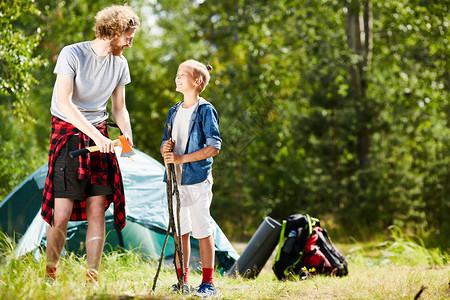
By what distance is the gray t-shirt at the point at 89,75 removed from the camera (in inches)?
102

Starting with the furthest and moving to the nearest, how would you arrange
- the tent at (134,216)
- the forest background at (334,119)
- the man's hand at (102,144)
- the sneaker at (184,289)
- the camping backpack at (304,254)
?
the forest background at (334,119), the tent at (134,216), the camping backpack at (304,254), the sneaker at (184,289), the man's hand at (102,144)

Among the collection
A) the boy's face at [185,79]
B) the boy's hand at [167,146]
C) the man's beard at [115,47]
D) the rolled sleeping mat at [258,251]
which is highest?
the man's beard at [115,47]

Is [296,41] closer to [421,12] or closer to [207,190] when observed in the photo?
[421,12]

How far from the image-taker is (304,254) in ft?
13.6

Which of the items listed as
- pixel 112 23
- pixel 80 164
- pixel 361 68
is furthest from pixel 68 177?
pixel 361 68

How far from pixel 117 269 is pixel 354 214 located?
200 inches

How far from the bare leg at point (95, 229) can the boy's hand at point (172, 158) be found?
1.27ft

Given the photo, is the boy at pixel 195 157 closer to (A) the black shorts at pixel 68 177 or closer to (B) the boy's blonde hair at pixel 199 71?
(B) the boy's blonde hair at pixel 199 71

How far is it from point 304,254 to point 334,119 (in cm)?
481

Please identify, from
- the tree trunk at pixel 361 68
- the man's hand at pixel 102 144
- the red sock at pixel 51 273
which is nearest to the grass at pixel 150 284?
the red sock at pixel 51 273

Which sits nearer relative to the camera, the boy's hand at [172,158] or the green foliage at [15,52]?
the boy's hand at [172,158]

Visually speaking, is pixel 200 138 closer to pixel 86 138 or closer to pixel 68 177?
pixel 86 138

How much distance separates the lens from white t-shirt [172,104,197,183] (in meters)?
2.96

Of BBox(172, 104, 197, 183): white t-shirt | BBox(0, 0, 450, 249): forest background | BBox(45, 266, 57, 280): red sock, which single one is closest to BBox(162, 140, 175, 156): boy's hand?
BBox(172, 104, 197, 183): white t-shirt
